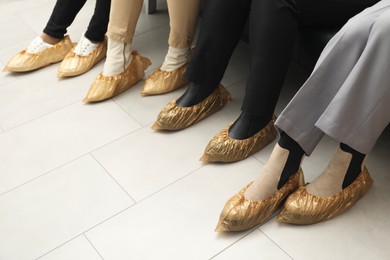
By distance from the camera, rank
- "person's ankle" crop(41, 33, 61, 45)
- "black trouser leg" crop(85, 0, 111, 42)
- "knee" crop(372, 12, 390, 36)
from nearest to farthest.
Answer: "knee" crop(372, 12, 390, 36), "black trouser leg" crop(85, 0, 111, 42), "person's ankle" crop(41, 33, 61, 45)

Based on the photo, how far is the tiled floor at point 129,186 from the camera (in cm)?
122

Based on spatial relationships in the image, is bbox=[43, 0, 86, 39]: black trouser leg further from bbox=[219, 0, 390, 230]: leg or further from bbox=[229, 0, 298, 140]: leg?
bbox=[219, 0, 390, 230]: leg

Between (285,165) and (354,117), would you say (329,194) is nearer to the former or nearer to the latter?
(285,165)

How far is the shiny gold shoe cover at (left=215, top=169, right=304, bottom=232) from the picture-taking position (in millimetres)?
1213

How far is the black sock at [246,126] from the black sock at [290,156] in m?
0.21

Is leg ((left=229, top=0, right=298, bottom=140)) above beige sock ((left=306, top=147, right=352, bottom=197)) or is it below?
above

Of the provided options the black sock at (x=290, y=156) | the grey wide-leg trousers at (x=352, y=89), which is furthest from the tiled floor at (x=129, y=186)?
the grey wide-leg trousers at (x=352, y=89)

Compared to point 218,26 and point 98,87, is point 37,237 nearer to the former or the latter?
point 98,87

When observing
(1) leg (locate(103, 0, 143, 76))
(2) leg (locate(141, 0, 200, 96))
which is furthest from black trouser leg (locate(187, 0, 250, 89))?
(1) leg (locate(103, 0, 143, 76))

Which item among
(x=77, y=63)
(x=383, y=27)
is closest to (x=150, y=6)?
(x=77, y=63)

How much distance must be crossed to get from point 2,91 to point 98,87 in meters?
0.38

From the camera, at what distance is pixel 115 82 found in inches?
66.4

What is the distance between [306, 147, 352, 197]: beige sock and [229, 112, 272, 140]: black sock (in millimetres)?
248

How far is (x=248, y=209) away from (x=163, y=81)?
0.63 metres
